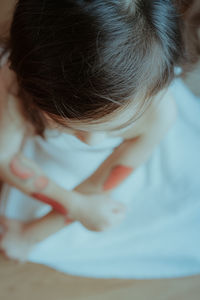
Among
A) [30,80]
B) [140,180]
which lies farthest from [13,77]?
[140,180]

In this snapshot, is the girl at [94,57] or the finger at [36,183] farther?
the finger at [36,183]

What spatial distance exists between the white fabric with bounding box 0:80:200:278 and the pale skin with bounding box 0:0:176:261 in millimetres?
40

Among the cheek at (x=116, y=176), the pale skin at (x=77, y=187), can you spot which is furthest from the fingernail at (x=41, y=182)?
the cheek at (x=116, y=176)

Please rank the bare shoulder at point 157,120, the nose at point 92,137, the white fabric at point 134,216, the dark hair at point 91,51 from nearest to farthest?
the dark hair at point 91,51
the nose at point 92,137
the bare shoulder at point 157,120
the white fabric at point 134,216

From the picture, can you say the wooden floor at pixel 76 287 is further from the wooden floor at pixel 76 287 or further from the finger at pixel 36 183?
the finger at pixel 36 183

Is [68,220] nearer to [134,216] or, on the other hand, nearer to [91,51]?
[134,216]

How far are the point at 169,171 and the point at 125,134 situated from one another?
8.1 inches

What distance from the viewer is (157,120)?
0.77 metres

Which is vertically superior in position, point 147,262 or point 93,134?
point 93,134

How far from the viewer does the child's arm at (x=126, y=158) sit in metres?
0.78

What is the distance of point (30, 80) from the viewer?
527mm

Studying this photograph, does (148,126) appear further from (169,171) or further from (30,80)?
(30,80)

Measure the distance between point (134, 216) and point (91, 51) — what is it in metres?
0.50

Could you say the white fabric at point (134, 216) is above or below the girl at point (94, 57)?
below
